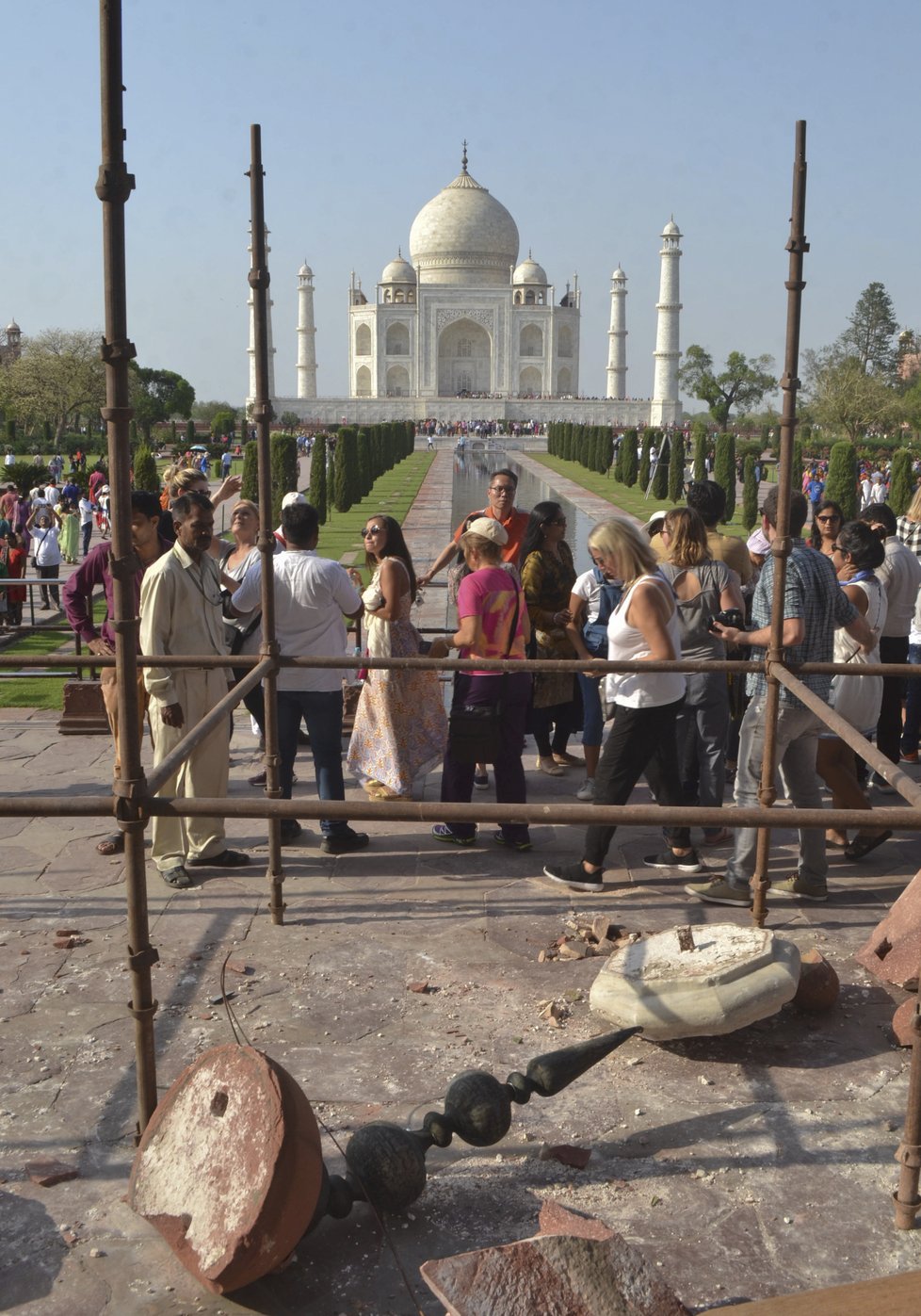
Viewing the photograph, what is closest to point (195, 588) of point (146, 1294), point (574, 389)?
point (146, 1294)

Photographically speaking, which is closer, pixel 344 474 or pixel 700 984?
pixel 700 984

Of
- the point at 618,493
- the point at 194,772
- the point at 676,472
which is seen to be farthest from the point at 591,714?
the point at 618,493

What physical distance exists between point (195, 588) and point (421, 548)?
35.6ft

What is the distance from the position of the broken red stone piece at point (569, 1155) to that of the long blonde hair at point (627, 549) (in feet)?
6.15

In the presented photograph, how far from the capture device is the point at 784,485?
132 inches

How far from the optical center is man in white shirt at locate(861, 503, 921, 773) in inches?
205

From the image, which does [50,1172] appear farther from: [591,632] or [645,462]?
[645,462]

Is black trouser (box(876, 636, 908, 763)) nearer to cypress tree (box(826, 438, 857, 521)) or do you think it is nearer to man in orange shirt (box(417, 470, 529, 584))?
man in orange shirt (box(417, 470, 529, 584))

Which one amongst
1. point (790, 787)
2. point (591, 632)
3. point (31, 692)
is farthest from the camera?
point (31, 692)

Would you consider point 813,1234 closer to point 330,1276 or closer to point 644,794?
point 330,1276

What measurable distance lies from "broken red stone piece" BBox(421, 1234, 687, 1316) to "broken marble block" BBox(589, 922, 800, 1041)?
3.16ft

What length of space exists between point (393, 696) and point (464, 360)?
61362mm

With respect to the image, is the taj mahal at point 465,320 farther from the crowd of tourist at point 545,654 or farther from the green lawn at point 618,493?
the crowd of tourist at point 545,654

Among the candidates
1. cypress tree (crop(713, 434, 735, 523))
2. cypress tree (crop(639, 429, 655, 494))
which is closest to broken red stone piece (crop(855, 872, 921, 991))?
cypress tree (crop(713, 434, 735, 523))
